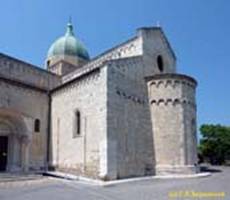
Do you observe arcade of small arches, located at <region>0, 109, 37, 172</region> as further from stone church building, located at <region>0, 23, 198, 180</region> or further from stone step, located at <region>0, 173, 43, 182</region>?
stone step, located at <region>0, 173, 43, 182</region>

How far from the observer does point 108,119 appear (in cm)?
1544

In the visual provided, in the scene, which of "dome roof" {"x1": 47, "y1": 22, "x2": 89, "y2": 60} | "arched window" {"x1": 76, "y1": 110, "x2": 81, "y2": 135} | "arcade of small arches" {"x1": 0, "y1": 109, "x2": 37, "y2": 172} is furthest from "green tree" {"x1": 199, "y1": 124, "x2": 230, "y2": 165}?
"arcade of small arches" {"x1": 0, "y1": 109, "x2": 37, "y2": 172}

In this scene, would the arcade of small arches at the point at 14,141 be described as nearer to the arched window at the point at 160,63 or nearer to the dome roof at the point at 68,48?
the arched window at the point at 160,63

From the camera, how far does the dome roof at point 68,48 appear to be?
1132 inches

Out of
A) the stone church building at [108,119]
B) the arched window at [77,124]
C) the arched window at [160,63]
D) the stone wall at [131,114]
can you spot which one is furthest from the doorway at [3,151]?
the arched window at [160,63]

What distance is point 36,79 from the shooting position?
2223 cm

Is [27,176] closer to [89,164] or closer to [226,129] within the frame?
[89,164]

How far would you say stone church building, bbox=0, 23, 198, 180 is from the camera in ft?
52.4

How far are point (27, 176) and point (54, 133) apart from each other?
388 cm

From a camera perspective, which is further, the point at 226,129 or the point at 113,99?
the point at 226,129

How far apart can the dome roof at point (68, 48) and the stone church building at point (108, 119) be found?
7728 millimetres

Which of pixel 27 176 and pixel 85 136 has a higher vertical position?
pixel 85 136

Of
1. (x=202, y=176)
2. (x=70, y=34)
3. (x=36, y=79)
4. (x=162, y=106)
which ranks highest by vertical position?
(x=70, y=34)

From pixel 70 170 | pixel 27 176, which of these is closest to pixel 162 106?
pixel 70 170
